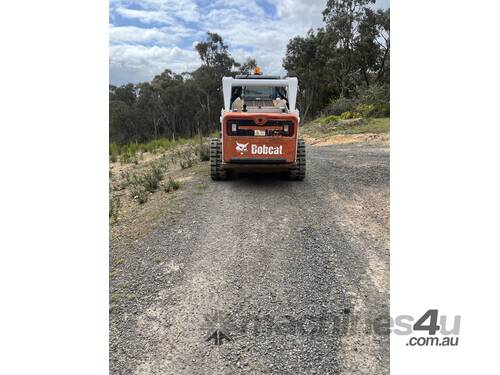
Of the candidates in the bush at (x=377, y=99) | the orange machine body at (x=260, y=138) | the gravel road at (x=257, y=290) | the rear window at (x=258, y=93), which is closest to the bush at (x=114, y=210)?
the gravel road at (x=257, y=290)

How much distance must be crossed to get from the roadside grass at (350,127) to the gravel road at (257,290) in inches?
426

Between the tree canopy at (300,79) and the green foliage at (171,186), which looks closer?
the green foliage at (171,186)

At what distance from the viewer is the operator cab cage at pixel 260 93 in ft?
28.0

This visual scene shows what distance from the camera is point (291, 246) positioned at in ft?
17.3

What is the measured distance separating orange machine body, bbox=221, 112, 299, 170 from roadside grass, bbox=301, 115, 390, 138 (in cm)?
1012

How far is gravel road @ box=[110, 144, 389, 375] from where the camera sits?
3.36 meters

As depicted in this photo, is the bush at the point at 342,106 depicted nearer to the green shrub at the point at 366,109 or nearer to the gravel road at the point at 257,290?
the green shrub at the point at 366,109

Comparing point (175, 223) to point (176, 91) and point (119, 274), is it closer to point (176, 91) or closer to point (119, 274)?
point (119, 274)

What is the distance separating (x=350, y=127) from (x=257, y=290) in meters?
16.4

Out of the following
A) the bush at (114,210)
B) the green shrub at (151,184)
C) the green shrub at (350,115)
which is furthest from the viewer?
the green shrub at (350,115)

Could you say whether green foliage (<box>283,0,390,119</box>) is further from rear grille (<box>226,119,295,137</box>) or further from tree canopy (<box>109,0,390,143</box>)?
rear grille (<box>226,119,295,137</box>)

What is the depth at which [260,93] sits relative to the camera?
358 inches

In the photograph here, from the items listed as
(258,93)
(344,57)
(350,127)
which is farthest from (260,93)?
(344,57)

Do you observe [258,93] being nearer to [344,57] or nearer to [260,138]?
[260,138]
